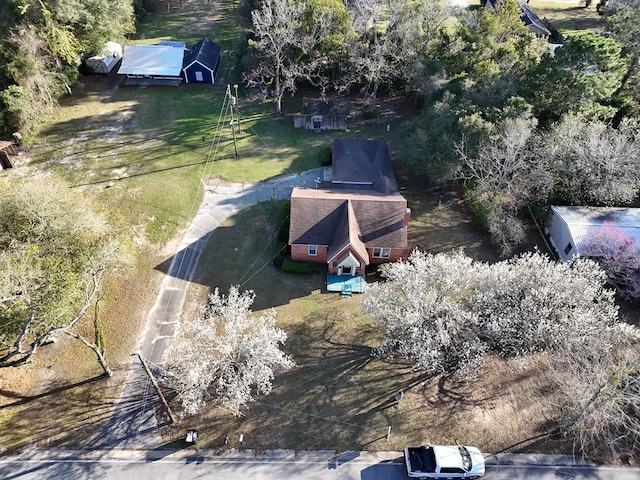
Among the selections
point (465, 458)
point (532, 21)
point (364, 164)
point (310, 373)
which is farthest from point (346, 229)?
point (532, 21)

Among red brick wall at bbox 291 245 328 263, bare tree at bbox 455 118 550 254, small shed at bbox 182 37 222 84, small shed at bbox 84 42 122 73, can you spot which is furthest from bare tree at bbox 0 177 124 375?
small shed at bbox 84 42 122 73

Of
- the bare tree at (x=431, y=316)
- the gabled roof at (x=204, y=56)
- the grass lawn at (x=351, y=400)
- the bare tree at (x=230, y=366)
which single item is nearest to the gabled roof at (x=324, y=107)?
the gabled roof at (x=204, y=56)

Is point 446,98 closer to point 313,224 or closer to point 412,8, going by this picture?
point 412,8

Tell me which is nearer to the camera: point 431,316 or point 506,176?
point 431,316

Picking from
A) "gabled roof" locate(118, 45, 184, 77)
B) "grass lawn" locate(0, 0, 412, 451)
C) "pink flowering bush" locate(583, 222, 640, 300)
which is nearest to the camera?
"grass lawn" locate(0, 0, 412, 451)

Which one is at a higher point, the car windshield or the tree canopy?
the tree canopy

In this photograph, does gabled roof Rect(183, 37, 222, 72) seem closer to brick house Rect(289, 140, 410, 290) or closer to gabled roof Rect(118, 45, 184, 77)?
gabled roof Rect(118, 45, 184, 77)

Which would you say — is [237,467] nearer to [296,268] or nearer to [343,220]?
[296,268]
